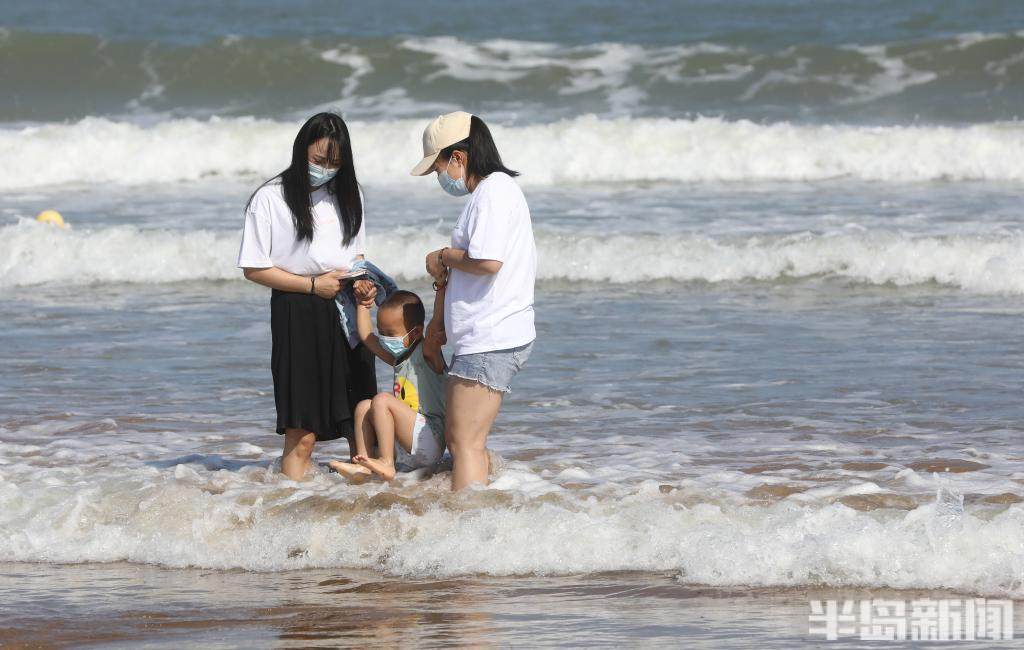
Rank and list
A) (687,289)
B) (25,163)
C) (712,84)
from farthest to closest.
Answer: (712,84), (25,163), (687,289)

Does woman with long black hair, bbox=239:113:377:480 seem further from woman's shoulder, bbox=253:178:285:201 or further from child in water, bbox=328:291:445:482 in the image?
child in water, bbox=328:291:445:482

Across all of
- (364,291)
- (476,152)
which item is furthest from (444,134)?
(364,291)

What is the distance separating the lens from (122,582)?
5.48 metres

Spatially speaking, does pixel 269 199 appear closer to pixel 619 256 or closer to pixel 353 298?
pixel 353 298

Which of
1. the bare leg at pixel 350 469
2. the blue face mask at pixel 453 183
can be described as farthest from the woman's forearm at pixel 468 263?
the bare leg at pixel 350 469

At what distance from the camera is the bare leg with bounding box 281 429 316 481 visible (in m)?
6.21

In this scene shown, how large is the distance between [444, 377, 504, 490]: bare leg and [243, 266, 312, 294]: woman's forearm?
765mm

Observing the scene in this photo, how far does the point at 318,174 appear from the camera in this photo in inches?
227

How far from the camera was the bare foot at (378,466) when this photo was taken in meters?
5.90

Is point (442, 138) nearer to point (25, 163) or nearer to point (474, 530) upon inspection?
point (474, 530)

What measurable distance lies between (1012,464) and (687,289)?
19.8ft

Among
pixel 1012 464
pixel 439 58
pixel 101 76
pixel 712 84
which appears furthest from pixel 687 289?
pixel 101 76

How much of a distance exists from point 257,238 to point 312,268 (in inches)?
10.6

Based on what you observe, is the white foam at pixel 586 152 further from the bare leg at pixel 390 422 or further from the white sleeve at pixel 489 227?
the white sleeve at pixel 489 227
